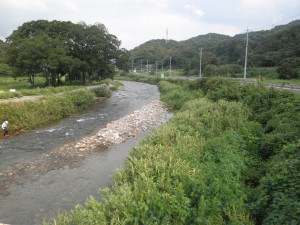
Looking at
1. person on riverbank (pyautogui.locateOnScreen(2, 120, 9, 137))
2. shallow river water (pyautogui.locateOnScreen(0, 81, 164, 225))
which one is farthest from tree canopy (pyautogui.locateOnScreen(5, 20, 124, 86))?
shallow river water (pyautogui.locateOnScreen(0, 81, 164, 225))

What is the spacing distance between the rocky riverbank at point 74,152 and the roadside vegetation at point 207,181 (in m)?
4.32

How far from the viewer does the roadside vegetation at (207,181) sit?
6.30 meters

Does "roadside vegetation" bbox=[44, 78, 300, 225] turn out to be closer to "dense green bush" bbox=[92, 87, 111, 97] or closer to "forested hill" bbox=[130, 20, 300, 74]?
"dense green bush" bbox=[92, 87, 111, 97]

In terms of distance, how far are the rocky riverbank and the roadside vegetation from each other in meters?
4.32

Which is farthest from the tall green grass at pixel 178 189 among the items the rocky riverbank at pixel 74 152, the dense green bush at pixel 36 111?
the dense green bush at pixel 36 111

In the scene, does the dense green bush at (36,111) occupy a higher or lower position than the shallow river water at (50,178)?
higher

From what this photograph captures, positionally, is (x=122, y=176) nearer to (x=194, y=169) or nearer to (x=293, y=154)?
(x=194, y=169)

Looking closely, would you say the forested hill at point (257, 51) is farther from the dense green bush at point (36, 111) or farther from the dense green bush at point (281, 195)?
the dense green bush at point (281, 195)

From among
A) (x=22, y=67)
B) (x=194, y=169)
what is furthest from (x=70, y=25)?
(x=194, y=169)

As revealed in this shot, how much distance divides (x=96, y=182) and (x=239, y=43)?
88280 mm

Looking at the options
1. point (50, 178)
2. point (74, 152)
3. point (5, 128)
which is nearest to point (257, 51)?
point (74, 152)

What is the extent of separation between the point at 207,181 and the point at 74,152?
9.28 meters

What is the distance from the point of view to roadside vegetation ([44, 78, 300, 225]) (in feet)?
20.7

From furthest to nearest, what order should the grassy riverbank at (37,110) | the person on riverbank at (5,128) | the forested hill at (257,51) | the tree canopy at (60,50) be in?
1. the forested hill at (257,51)
2. the tree canopy at (60,50)
3. the grassy riverbank at (37,110)
4. the person on riverbank at (5,128)
